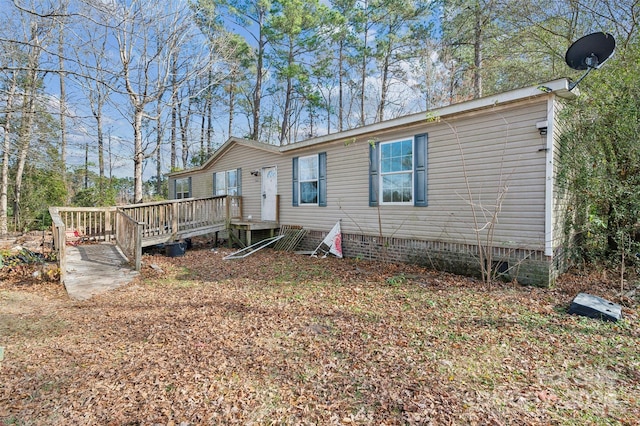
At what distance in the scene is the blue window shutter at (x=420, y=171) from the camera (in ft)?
21.5

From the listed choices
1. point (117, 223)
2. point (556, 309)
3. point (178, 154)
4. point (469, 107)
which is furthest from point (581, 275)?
point (178, 154)

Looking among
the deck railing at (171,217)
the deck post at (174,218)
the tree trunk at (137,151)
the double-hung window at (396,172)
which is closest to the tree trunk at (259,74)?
the tree trunk at (137,151)

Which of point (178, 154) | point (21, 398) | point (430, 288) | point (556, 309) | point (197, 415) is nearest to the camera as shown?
point (197, 415)

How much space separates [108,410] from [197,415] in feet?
2.17

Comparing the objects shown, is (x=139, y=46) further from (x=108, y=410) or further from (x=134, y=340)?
(x=108, y=410)

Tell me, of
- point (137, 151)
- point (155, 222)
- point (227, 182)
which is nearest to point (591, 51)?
point (155, 222)

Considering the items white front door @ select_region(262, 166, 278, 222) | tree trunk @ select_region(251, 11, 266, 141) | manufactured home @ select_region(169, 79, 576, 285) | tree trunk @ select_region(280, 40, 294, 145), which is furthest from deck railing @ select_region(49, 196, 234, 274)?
tree trunk @ select_region(280, 40, 294, 145)

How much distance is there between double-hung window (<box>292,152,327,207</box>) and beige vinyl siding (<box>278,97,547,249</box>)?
2.28 feet

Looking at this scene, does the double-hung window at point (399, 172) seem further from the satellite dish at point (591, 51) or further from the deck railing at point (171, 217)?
the deck railing at point (171, 217)

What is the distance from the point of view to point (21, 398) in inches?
97.1

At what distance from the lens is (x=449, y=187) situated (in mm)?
6227

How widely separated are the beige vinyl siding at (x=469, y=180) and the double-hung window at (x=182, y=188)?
9.46m

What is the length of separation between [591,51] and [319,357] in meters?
6.07

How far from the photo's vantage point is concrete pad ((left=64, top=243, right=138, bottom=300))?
214 inches
